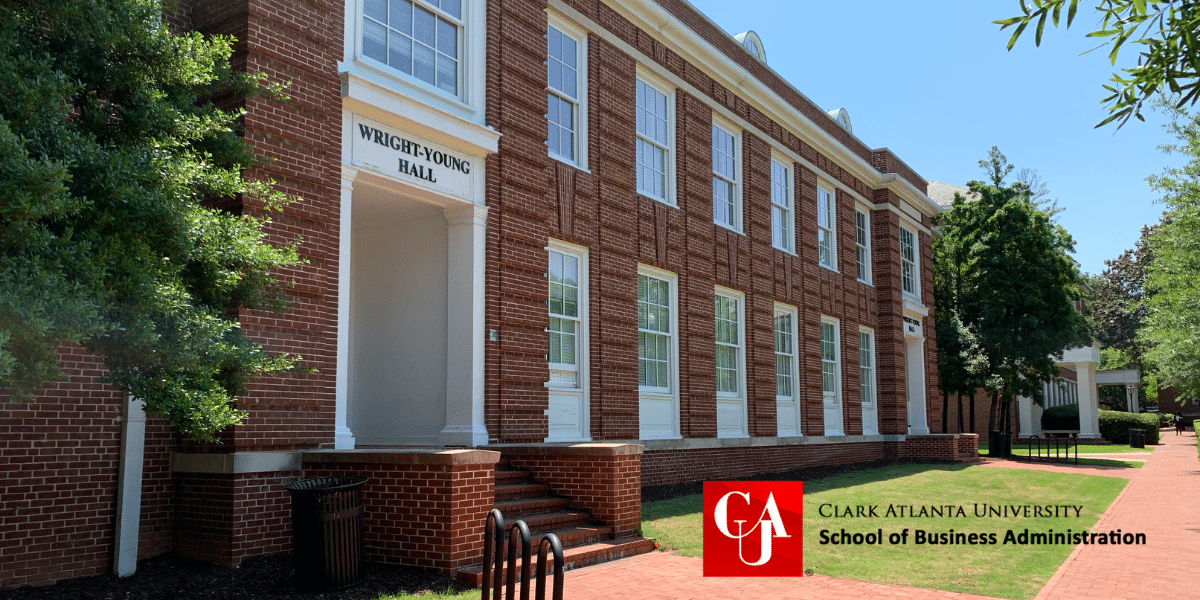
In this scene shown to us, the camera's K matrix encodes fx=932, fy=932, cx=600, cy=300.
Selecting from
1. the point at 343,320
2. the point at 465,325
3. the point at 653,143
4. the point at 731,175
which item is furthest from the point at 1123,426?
the point at 343,320

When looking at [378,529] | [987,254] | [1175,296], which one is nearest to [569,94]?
[378,529]

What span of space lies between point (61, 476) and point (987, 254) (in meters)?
31.5

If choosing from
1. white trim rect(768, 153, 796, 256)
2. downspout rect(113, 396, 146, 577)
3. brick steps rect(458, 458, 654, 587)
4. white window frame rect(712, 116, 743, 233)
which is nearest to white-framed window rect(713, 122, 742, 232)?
white window frame rect(712, 116, 743, 233)

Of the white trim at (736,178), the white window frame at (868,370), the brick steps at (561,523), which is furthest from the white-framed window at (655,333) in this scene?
the white window frame at (868,370)

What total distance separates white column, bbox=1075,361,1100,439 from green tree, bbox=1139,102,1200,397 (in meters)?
21.1

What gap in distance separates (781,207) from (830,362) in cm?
442

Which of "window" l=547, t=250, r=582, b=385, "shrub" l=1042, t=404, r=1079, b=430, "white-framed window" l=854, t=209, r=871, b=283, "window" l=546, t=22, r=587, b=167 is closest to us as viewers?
"window" l=547, t=250, r=582, b=385

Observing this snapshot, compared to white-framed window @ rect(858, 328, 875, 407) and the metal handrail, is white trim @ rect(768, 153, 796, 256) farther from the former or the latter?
the metal handrail

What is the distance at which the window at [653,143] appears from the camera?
1670cm

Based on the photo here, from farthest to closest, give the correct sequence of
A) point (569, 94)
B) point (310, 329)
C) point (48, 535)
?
point (569, 94), point (310, 329), point (48, 535)

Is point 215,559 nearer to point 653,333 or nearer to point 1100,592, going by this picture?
point 1100,592

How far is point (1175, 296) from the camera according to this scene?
931 inches

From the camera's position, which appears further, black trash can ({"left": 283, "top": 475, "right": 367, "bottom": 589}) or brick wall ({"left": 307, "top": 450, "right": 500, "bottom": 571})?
brick wall ({"left": 307, "top": 450, "right": 500, "bottom": 571})

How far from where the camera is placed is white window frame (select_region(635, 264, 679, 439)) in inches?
640
